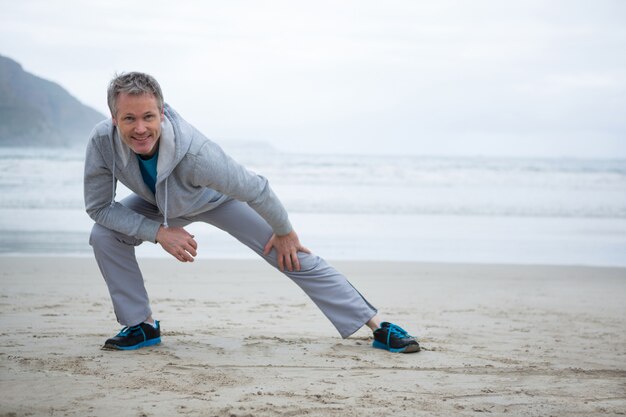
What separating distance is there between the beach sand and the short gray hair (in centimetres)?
125

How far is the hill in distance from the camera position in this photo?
78.6 ft

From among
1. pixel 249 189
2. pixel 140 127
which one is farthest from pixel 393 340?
pixel 140 127

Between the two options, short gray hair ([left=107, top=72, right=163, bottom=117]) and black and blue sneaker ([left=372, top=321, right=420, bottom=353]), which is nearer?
short gray hair ([left=107, top=72, right=163, bottom=117])

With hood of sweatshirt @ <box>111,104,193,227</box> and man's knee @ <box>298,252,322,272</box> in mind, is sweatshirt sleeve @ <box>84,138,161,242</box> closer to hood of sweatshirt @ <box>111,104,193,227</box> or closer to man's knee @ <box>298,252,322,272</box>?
hood of sweatshirt @ <box>111,104,193,227</box>

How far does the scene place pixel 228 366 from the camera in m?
3.29

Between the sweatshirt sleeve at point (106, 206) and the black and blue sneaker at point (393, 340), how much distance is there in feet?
4.37

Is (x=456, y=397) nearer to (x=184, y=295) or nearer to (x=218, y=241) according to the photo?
(x=184, y=295)

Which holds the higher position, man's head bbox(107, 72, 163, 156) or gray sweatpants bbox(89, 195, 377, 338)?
man's head bbox(107, 72, 163, 156)

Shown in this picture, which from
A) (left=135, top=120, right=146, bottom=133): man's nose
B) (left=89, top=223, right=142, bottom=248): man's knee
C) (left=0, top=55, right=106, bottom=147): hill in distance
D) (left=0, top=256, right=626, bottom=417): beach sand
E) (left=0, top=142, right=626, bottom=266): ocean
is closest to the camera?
(left=0, top=256, right=626, bottom=417): beach sand

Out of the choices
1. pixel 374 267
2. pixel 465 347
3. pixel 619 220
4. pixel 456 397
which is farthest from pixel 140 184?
pixel 619 220

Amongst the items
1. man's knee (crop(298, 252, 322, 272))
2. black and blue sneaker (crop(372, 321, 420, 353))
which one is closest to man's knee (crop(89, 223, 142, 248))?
man's knee (crop(298, 252, 322, 272))

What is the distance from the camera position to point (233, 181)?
3211 millimetres

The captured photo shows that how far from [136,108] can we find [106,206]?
1.99 feet

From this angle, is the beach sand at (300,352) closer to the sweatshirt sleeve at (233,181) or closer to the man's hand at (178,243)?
the man's hand at (178,243)
